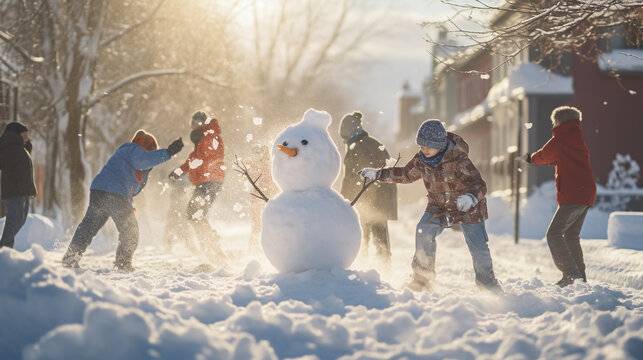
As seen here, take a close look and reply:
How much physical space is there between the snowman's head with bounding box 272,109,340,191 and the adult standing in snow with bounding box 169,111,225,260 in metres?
2.78

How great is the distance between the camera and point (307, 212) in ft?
23.6

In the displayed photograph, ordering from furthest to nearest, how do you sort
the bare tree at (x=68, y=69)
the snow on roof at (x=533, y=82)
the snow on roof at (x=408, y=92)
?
the snow on roof at (x=408, y=92)
the snow on roof at (x=533, y=82)
the bare tree at (x=68, y=69)

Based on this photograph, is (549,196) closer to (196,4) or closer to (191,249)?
(196,4)

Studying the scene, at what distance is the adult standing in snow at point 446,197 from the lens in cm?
721

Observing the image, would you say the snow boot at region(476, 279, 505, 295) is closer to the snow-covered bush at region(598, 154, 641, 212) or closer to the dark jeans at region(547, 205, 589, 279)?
the dark jeans at region(547, 205, 589, 279)

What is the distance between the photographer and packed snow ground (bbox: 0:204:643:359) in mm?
4301

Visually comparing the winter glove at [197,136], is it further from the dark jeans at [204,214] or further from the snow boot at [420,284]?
the snow boot at [420,284]

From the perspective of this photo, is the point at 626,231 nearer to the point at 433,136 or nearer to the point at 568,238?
the point at 568,238

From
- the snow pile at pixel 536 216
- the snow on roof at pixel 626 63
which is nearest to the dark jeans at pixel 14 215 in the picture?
the snow pile at pixel 536 216

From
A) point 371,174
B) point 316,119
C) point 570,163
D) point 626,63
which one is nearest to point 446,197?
point 371,174

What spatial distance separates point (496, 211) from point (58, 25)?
13341 millimetres

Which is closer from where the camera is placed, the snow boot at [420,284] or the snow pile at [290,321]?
the snow pile at [290,321]

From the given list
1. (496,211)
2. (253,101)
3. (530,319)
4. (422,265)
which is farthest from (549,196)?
(530,319)

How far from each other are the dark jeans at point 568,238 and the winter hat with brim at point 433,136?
1958 mm
